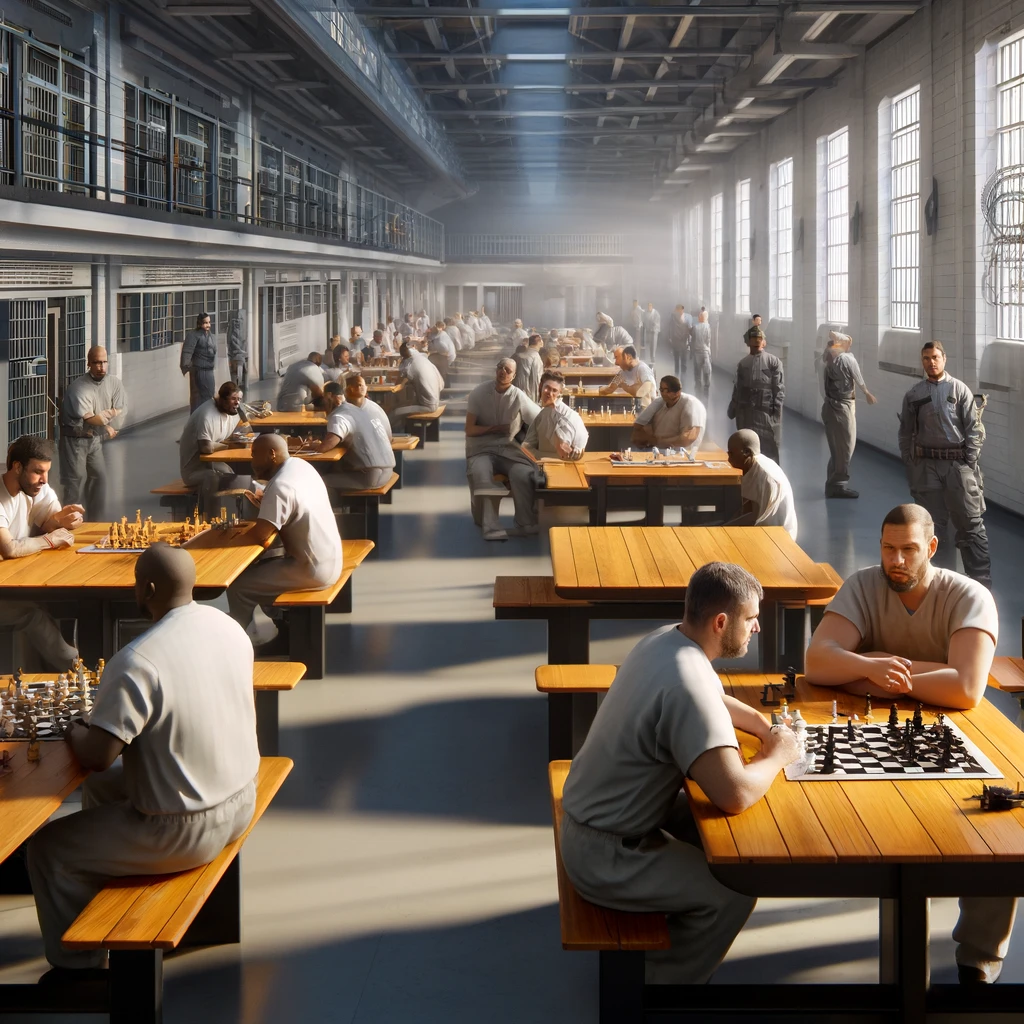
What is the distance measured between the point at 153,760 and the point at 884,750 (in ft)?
6.39

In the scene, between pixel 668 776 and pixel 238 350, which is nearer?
pixel 668 776

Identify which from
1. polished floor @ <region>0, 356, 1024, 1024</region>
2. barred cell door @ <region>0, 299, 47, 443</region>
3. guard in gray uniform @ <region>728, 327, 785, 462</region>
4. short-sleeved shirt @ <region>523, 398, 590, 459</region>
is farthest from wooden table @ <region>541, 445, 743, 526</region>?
barred cell door @ <region>0, 299, 47, 443</region>

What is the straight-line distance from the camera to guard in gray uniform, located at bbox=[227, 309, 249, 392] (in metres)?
20.6

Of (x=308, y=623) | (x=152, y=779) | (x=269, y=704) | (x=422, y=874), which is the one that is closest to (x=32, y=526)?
(x=308, y=623)

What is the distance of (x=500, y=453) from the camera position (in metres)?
10.9

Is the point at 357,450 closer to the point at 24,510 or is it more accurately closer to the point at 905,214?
the point at 24,510

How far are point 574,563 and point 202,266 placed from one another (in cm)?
1521

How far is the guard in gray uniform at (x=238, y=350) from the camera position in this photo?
811 inches

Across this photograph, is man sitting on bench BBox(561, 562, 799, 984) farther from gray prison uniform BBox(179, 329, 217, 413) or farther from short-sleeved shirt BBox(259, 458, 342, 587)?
gray prison uniform BBox(179, 329, 217, 413)

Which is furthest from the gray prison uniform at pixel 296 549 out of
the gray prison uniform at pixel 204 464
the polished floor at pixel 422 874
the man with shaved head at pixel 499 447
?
the man with shaved head at pixel 499 447

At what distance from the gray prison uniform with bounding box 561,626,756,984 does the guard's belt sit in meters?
6.02

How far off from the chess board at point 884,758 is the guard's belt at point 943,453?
5.45m

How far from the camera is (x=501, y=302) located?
1930 inches

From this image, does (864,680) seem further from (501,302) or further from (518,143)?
(501,302)
